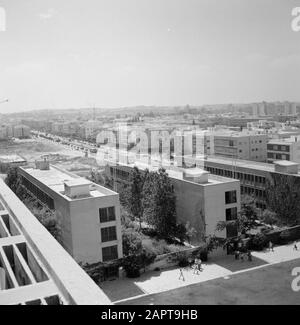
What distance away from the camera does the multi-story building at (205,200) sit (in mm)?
11508

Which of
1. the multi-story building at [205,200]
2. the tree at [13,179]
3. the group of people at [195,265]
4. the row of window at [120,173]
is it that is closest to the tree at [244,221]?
the multi-story building at [205,200]

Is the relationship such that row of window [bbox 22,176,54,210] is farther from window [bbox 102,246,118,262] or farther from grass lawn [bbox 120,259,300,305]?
grass lawn [bbox 120,259,300,305]

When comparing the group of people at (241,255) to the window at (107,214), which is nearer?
the window at (107,214)

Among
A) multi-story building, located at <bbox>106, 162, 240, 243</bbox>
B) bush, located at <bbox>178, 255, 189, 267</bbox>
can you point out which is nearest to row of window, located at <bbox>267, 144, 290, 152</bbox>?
multi-story building, located at <bbox>106, 162, 240, 243</bbox>

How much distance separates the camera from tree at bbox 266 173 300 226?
1275 cm

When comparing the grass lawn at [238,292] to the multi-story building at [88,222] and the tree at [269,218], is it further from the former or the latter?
the tree at [269,218]

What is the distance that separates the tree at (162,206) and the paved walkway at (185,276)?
1.84 m

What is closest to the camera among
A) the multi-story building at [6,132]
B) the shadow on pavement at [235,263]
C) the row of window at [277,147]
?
the shadow on pavement at [235,263]

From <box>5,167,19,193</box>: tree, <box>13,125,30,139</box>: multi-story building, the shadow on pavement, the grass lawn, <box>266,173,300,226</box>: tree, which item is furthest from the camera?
<box>13,125,30,139</box>: multi-story building

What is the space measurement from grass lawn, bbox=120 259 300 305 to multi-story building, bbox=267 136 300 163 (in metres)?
11.9

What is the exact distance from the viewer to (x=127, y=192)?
14102 millimetres

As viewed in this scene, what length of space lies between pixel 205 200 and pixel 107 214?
2867 mm
